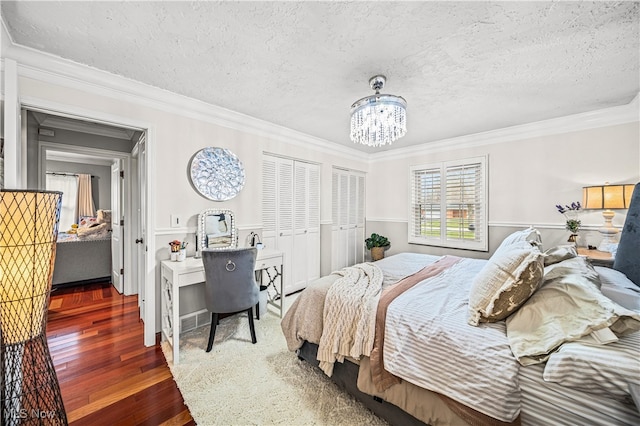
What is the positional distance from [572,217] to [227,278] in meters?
4.00

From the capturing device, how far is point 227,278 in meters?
2.22

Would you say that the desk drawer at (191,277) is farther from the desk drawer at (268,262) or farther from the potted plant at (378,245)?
the potted plant at (378,245)

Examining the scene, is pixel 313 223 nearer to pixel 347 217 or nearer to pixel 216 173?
pixel 347 217

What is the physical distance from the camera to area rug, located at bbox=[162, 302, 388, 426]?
1553 mm

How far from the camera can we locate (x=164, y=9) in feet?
4.68

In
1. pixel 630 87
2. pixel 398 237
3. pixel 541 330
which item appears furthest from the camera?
pixel 398 237

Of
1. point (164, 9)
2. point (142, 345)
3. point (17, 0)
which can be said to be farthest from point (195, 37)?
point (142, 345)

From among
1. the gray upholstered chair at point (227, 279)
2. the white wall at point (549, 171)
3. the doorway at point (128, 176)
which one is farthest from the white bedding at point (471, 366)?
the white wall at point (549, 171)

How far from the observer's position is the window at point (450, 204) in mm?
3744

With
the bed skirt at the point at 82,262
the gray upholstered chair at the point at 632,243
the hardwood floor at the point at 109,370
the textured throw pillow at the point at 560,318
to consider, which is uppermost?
the gray upholstered chair at the point at 632,243

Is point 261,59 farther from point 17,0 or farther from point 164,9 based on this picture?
point 17,0

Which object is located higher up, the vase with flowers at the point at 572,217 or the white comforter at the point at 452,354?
the vase with flowers at the point at 572,217

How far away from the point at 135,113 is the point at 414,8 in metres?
2.42

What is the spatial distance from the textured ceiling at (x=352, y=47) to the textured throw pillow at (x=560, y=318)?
1.53m
